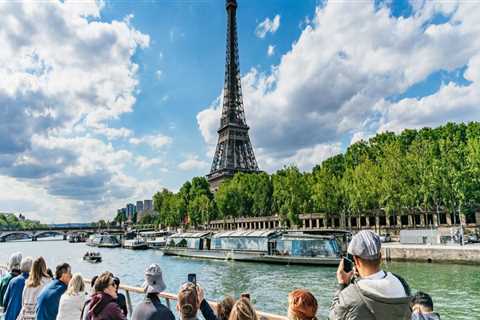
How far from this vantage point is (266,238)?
44.0 m

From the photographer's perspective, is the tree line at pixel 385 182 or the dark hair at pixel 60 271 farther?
the tree line at pixel 385 182

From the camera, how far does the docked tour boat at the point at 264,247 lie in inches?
1492

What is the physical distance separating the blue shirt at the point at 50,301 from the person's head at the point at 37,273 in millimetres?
772

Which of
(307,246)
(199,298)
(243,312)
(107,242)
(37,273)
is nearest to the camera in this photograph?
(243,312)

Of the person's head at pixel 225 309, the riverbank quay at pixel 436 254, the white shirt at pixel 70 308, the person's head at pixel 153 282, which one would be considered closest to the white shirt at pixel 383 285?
the person's head at pixel 225 309

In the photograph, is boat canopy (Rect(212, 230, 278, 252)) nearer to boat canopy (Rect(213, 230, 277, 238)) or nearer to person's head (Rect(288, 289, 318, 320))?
boat canopy (Rect(213, 230, 277, 238))

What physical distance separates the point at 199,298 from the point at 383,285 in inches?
91.6

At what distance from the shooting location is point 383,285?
2.94 meters

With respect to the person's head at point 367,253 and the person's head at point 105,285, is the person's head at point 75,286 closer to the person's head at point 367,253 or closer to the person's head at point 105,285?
the person's head at point 105,285

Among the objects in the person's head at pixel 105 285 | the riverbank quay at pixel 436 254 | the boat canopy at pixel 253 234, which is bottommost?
the riverbank quay at pixel 436 254

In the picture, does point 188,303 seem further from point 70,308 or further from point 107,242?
point 107,242

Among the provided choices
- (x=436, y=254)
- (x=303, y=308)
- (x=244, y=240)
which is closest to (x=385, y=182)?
(x=436, y=254)

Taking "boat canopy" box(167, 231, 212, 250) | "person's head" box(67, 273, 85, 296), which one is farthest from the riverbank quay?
"person's head" box(67, 273, 85, 296)

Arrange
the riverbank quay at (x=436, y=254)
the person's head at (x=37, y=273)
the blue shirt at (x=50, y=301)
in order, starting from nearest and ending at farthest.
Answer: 1. the blue shirt at (x=50, y=301)
2. the person's head at (x=37, y=273)
3. the riverbank quay at (x=436, y=254)
